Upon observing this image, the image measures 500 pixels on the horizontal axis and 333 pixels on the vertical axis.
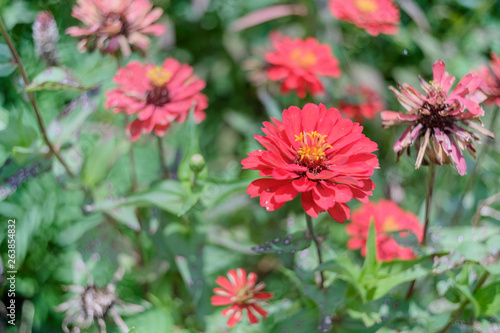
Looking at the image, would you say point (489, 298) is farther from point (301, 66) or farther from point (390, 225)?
point (301, 66)

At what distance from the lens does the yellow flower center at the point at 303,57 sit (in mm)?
1210

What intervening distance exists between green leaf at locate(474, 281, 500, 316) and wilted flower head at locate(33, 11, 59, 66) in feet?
3.79

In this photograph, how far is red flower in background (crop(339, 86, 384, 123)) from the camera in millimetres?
1345

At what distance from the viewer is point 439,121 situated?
0.73m

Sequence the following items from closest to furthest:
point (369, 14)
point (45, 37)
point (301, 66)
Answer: point (45, 37)
point (301, 66)
point (369, 14)

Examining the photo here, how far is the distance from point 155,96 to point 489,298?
80cm

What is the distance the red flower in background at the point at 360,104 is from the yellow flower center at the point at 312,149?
63cm

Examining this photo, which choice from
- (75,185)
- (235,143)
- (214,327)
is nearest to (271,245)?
(214,327)

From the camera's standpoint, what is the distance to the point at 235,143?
163 cm

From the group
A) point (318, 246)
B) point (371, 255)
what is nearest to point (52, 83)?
point (318, 246)

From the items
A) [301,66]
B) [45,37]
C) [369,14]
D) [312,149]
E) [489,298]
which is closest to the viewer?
[312,149]

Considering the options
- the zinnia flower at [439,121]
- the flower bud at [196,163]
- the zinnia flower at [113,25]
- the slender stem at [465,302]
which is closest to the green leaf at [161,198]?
the flower bud at [196,163]

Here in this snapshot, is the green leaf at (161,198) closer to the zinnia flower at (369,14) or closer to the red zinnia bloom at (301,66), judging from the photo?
the red zinnia bloom at (301,66)

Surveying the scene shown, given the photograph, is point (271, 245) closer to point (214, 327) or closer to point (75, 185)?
point (214, 327)
